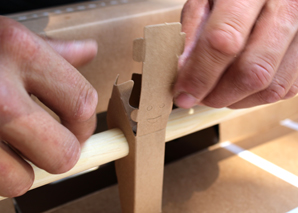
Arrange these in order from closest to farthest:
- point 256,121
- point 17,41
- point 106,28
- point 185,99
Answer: point 17,41 → point 185,99 → point 106,28 → point 256,121

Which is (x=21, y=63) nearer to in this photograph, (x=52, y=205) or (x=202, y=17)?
(x=202, y=17)

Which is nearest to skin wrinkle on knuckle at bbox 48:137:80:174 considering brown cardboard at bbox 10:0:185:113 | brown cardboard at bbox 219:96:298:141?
brown cardboard at bbox 10:0:185:113

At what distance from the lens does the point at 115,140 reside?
308 millimetres

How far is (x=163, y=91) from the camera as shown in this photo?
0.26 meters

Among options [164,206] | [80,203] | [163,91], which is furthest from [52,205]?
[163,91]

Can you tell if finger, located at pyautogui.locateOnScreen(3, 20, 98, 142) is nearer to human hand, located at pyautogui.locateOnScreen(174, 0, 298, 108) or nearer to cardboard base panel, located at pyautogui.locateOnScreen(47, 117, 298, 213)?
human hand, located at pyautogui.locateOnScreen(174, 0, 298, 108)

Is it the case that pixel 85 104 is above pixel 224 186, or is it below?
above

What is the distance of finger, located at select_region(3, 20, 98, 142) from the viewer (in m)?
0.19

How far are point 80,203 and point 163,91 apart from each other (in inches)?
10.3

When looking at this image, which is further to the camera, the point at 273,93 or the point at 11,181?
the point at 273,93

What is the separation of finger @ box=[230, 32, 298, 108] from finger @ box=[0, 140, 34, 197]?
0.23m

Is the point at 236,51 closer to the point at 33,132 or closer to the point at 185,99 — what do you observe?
the point at 185,99

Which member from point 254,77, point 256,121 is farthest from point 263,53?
point 256,121

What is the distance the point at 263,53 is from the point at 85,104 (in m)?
0.17
